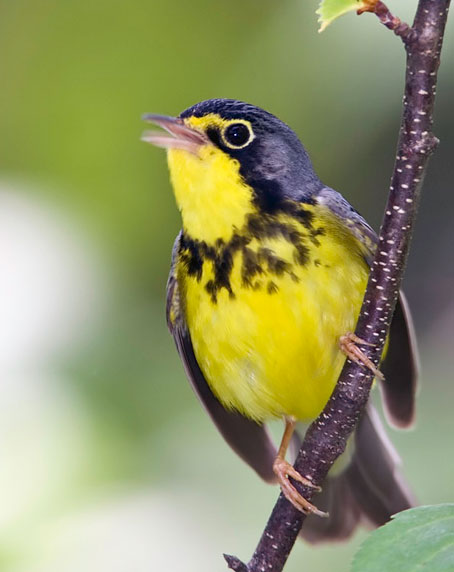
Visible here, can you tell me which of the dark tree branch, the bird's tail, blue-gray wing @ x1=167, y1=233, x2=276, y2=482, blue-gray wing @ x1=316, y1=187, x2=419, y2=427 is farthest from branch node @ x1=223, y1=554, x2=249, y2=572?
the bird's tail

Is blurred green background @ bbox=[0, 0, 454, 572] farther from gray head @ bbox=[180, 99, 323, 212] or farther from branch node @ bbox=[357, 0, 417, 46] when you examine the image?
branch node @ bbox=[357, 0, 417, 46]

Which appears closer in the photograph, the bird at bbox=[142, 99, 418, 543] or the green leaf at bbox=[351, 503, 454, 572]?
the green leaf at bbox=[351, 503, 454, 572]

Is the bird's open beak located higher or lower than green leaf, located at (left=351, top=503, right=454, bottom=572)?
higher

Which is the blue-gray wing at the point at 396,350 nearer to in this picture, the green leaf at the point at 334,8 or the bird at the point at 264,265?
the bird at the point at 264,265

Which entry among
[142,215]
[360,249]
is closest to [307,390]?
[360,249]

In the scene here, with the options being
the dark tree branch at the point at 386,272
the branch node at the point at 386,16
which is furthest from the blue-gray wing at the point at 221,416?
the branch node at the point at 386,16

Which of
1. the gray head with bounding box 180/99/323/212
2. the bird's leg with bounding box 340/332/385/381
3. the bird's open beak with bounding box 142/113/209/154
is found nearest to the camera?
the bird's leg with bounding box 340/332/385/381

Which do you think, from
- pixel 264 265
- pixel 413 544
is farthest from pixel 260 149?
pixel 413 544
